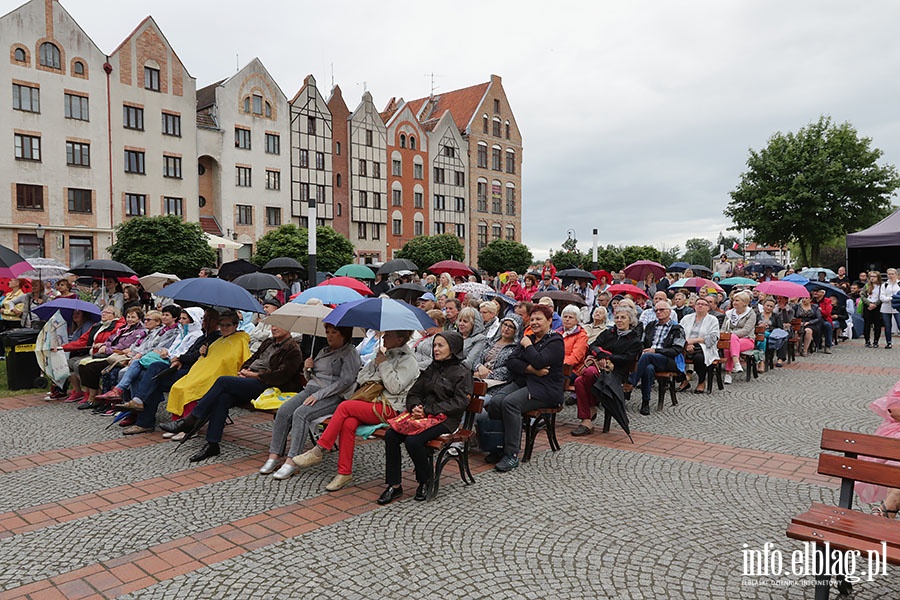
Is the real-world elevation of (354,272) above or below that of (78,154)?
below

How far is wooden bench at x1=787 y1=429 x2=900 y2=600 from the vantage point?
3258 mm

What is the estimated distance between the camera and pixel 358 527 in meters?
4.91

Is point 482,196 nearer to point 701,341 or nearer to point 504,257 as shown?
point 504,257

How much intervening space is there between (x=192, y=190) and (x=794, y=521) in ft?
143

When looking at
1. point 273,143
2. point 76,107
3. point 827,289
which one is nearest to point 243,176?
point 273,143

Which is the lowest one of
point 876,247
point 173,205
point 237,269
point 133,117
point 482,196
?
point 237,269


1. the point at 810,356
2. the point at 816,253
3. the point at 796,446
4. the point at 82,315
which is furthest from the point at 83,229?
the point at 816,253

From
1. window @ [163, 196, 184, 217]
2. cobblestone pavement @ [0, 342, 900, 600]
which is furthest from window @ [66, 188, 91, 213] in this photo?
cobblestone pavement @ [0, 342, 900, 600]

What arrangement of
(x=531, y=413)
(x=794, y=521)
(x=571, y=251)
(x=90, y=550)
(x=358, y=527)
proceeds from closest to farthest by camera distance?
(x=794, y=521)
(x=90, y=550)
(x=358, y=527)
(x=531, y=413)
(x=571, y=251)

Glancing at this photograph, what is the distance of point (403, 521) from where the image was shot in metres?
5.05

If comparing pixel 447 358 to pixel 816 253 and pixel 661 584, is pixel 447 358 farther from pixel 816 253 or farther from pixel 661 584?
pixel 816 253

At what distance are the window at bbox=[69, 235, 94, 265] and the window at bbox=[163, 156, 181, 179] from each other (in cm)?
617

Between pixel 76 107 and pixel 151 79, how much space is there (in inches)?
199

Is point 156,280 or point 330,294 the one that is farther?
point 156,280
